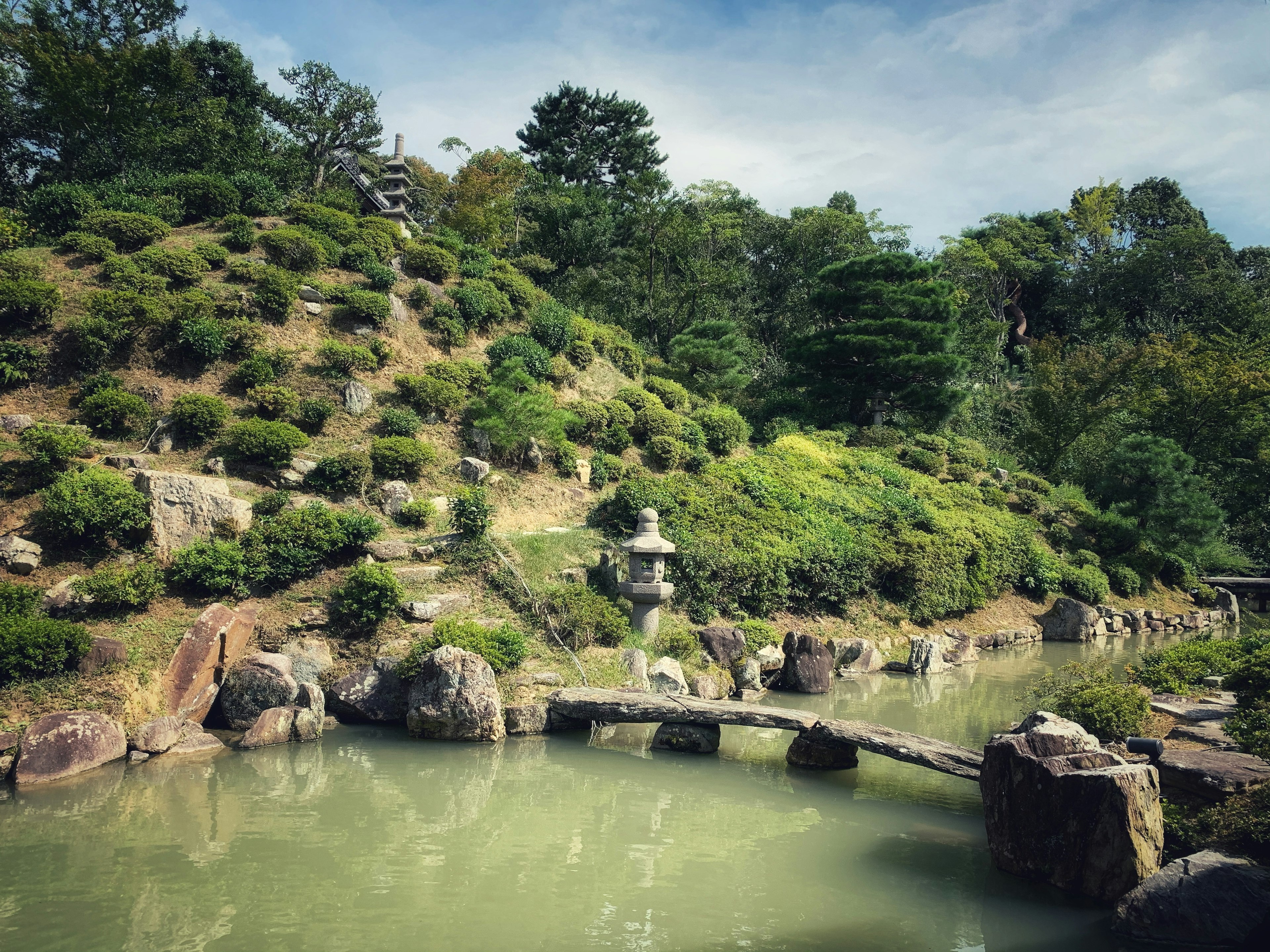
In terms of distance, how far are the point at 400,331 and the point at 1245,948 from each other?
18576mm

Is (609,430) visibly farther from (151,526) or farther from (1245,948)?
(1245,948)

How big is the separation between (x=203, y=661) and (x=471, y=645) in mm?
3388

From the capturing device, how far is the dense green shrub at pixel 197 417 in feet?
45.2

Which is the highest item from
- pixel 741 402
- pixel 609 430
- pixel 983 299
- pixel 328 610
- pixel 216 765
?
pixel 983 299

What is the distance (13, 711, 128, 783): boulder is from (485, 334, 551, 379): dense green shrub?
39.7 feet

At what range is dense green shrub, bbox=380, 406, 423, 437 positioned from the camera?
51.0 ft

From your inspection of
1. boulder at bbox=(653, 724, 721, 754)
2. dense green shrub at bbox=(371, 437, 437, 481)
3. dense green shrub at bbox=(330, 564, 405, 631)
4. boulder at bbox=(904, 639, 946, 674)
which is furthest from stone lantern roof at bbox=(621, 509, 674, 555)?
boulder at bbox=(904, 639, 946, 674)

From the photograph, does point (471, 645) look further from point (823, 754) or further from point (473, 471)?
point (473, 471)

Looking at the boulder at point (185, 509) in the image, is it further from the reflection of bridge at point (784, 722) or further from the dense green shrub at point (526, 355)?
the dense green shrub at point (526, 355)

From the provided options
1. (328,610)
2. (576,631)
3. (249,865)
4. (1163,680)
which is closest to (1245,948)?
(1163,680)

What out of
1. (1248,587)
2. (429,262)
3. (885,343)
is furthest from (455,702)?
(1248,587)

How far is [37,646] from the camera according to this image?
8.53m

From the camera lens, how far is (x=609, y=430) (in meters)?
18.0

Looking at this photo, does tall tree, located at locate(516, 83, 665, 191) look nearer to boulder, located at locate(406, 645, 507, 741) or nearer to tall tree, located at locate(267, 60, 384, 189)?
tall tree, located at locate(267, 60, 384, 189)
